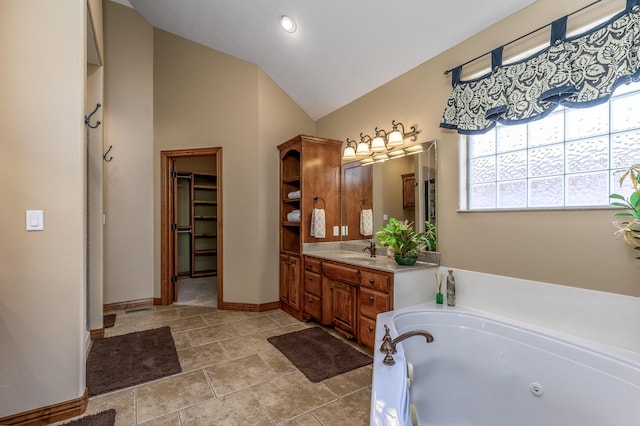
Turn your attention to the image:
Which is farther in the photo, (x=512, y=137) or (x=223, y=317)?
(x=223, y=317)

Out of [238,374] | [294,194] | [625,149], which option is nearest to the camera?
[625,149]

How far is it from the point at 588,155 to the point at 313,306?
2.66 meters

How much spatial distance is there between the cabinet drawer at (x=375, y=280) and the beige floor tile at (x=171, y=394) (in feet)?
4.67

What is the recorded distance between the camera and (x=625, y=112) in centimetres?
169

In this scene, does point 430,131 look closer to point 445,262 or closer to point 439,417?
point 445,262

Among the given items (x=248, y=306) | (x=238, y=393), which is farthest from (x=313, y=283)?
(x=238, y=393)

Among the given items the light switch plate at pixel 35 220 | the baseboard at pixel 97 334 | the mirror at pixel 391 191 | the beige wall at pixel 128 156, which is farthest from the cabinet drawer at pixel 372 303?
the beige wall at pixel 128 156

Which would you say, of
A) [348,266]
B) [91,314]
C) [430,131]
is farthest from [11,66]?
[430,131]

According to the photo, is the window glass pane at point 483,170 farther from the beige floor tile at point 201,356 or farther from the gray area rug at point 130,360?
the gray area rug at point 130,360

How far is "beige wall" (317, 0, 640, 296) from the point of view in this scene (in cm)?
171

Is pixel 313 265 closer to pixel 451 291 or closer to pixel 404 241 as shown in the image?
pixel 404 241

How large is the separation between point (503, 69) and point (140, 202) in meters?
4.21

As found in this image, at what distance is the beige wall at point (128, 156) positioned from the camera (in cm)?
378

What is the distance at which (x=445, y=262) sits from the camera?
101 inches
